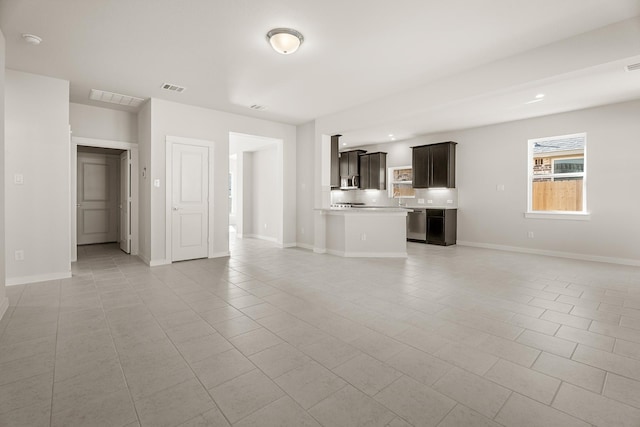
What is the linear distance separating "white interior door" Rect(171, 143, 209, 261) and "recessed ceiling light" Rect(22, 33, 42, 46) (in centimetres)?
232

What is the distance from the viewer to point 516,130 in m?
6.84

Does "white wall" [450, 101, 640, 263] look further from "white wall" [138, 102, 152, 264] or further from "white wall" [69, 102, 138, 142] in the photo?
"white wall" [69, 102, 138, 142]

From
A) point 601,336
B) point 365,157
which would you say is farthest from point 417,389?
point 365,157

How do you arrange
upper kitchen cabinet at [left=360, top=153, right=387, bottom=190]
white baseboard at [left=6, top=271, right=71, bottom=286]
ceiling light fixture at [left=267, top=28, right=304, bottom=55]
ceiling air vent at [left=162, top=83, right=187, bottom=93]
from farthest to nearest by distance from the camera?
1. upper kitchen cabinet at [left=360, top=153, right=387, bottom=190]
2. ceiling air vent at [left=162, top=83, right=187, bottom=93]
3. white baseboard at [left=6, top=271, right=71, bottom=286]
4. ceiling light fixture at [left=267, top=28, right=304, bottom=55]

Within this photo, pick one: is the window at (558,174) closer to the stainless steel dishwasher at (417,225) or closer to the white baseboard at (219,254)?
the stainless steel dishwasher at (417,225)

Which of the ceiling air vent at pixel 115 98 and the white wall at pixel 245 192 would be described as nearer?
the ceiling air vent at pixel 115 98

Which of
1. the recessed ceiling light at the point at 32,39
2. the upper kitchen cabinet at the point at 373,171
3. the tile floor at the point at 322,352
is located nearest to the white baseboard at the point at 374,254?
the tile floor at the point at 322,352

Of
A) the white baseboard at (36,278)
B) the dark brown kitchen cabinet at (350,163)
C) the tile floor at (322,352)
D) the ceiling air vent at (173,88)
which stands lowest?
the tile floor at (322,352)

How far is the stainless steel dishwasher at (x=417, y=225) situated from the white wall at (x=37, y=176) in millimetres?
7179

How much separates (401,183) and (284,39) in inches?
263

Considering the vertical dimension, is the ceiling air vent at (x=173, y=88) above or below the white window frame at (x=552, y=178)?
above

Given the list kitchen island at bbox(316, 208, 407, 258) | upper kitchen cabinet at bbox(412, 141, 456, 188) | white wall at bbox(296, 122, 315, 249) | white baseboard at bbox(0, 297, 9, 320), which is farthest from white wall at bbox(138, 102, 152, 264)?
upper kitchen cabinet at bbox(412, 141, 456, 188)

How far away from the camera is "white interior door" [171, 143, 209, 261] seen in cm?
564

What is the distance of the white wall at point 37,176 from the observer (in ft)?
13.5
